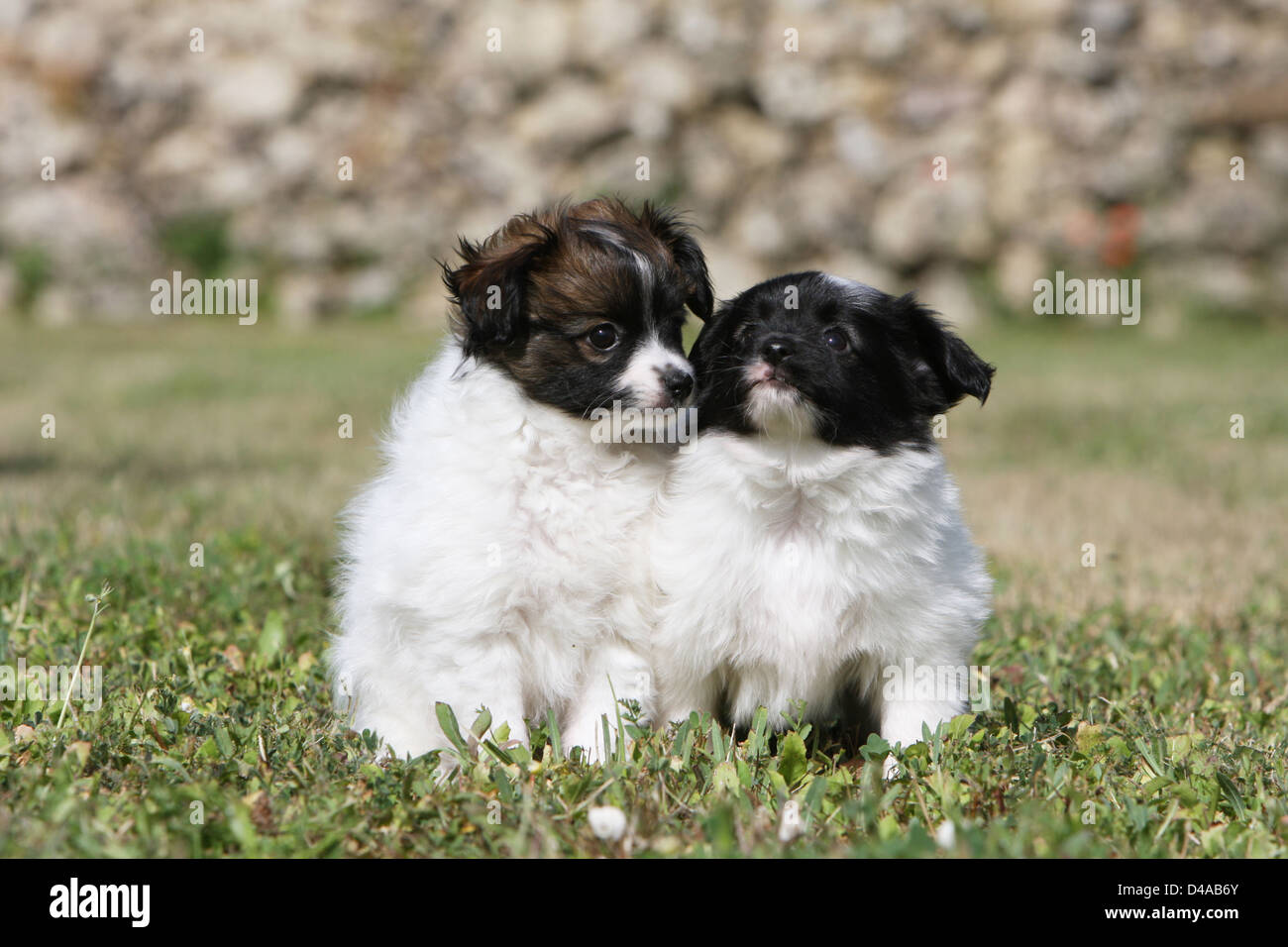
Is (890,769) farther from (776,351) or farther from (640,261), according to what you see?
(640,261)

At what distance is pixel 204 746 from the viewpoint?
10.7ft

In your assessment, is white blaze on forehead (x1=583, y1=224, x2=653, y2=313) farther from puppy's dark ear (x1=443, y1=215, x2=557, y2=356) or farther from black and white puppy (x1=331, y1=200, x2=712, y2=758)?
puppy's dark ear (x1=443, y1=215, x2=557, y2=356)

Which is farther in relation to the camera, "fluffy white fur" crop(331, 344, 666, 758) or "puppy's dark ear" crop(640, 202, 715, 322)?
"puppy's dark ear" crop(640, 202, 715, 322)

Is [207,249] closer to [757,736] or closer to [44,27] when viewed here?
[44,27]

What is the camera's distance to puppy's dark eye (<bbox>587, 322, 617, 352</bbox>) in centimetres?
347

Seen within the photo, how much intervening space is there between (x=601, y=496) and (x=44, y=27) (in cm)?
1516

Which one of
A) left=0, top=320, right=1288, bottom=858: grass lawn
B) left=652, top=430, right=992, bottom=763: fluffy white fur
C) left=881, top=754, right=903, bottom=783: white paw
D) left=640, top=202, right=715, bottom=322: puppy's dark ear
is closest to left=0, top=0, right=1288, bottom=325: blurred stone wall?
left=0, top=320, right=1288, bottom=858: grass lawn

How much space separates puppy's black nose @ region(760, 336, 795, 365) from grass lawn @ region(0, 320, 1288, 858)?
987 millimetres

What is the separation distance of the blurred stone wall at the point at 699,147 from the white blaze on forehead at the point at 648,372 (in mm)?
11339

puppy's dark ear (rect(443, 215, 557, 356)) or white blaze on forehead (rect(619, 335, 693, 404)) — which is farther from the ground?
puppy's dark ear (rect(443, 215, 557, 356))

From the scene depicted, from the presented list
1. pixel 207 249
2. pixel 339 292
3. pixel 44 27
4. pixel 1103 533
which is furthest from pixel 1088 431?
pixel 44 27

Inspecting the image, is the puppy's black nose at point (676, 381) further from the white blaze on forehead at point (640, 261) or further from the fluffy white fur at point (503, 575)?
the white blaze on forehead at point (640, 261)

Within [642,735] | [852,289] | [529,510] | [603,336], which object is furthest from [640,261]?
[642,735]
